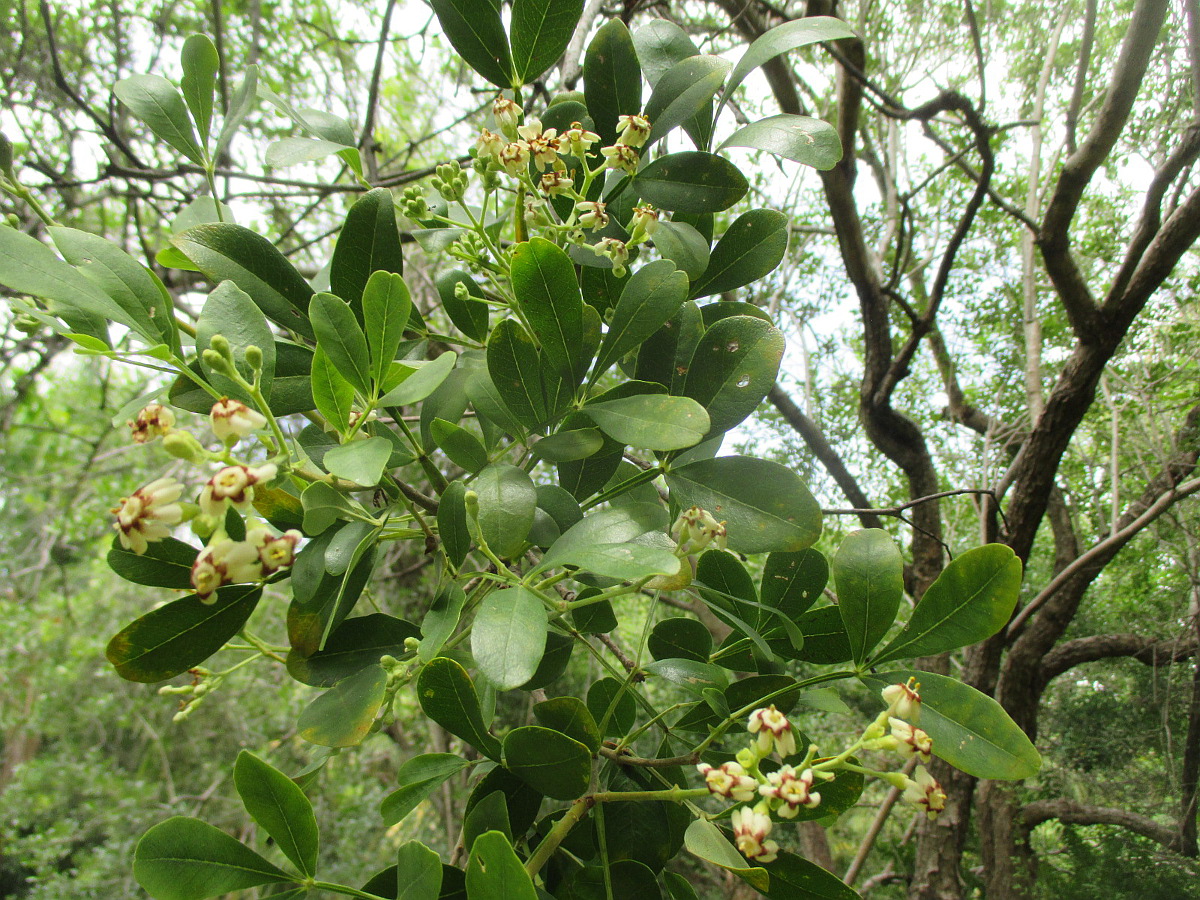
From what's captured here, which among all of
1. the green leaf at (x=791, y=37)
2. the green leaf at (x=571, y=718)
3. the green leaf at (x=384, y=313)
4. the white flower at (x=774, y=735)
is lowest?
the green leaf at (x=571, y=718)

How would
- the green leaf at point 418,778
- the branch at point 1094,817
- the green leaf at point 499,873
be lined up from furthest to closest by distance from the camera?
1. the branch at point 1094,817
2. the green leaf at point 418,778
3. the green leaf at point 499,873

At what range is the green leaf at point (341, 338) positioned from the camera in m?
0.33

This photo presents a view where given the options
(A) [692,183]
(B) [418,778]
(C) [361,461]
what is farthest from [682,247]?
(B) [418,778]

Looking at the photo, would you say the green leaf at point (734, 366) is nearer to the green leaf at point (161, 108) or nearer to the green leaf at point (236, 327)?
the green leaf at point (236, 327)

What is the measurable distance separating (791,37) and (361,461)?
0.40 m

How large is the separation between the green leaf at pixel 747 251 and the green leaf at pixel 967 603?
9.0 inches

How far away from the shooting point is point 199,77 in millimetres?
465

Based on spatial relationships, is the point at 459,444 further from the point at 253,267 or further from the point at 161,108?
the point at 161,108

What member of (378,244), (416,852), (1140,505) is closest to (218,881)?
(416,852)

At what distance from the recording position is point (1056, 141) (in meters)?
2.32

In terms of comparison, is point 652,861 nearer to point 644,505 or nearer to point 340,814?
point 644,505

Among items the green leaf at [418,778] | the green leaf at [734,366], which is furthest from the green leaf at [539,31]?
the green leaf at [418,778]

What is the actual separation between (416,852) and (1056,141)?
287 cm

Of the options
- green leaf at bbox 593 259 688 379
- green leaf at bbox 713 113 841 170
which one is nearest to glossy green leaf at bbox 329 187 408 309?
green leaf at bbox 593 259 688 379
